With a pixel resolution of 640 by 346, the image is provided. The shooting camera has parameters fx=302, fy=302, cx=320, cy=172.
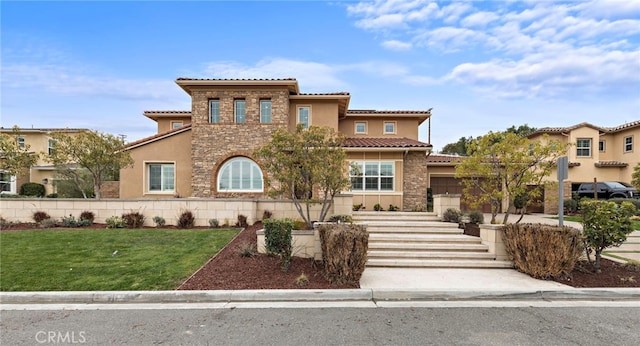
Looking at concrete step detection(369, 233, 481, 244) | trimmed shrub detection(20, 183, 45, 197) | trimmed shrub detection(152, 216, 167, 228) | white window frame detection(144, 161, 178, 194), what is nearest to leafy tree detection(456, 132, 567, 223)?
concrete step detection(369, 233, 481, 244)

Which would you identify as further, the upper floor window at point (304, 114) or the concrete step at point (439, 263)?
the upper floor window at point (304, 114)

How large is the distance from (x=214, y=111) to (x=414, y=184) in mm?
11088

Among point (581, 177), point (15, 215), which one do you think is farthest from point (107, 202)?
point (581, 177)

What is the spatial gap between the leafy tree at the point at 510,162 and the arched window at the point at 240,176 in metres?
10.0

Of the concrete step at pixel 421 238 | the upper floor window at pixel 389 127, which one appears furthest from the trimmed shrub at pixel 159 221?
the upper floor window at pixel 389 127

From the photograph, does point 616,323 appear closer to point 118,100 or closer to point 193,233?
point 193,233

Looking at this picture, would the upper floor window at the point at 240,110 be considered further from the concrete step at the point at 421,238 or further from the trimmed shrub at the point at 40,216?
the concrete step at the point at 421,238

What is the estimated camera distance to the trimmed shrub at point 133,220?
11211mm

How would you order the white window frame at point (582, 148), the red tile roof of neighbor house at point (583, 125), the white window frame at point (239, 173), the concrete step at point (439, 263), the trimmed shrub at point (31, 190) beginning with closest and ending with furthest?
the concrete step at point (439, 263), the white window frame at point (239, 173), the red tile roof of neighbor house at point (583, 125), the white window frame at point (582, 148), the trimmed shrub at point (31, 190)

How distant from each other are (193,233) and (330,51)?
10.2m

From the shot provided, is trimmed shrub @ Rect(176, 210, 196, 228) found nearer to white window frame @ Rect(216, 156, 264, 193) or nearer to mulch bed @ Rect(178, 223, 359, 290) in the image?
mulch bed @ Rect(178, 223, 359, 290)

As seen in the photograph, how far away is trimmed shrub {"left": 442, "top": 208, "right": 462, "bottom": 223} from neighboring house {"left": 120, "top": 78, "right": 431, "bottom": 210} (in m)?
4.08

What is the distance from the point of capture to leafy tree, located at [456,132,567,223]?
8555mm

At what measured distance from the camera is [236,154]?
15.5m
